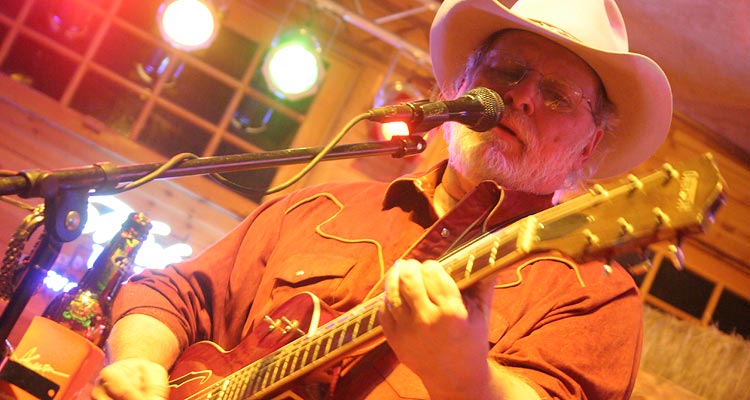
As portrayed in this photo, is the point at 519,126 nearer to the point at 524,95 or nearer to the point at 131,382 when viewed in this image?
the point at 524,95

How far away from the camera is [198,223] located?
5.64 metres

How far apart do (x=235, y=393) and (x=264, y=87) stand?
15.6ft

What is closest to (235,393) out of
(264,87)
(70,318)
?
(70,318)

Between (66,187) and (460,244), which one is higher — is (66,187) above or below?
below

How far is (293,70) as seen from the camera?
5242 mm

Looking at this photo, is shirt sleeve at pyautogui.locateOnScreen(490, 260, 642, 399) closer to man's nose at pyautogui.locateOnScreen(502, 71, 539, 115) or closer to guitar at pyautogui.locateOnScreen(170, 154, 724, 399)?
guitar at pyautogui.locateOnScreen(170, 154, 724, 399)

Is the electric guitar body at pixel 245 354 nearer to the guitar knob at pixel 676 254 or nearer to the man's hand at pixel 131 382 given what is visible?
the man's hand at pixel 131 382

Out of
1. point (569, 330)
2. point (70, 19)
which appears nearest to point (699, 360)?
point (569, 330)

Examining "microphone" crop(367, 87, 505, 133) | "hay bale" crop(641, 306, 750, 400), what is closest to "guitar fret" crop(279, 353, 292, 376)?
"microphone" crop(367, 87, 505, 133)

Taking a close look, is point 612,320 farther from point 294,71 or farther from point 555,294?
point 294,71

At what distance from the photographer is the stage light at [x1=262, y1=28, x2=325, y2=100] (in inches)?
206

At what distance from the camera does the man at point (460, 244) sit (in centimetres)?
143

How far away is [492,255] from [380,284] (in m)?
0.44

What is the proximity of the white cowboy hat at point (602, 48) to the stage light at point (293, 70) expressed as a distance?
2645 millimetres
